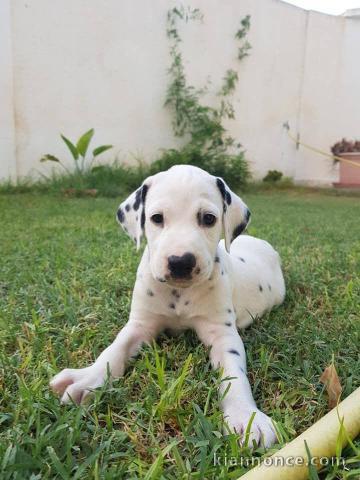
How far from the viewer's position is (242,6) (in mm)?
11664

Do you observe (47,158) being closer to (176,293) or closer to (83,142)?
(83,142)

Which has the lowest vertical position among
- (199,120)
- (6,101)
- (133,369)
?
(133,369)

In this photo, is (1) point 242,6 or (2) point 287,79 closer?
(1) point 242,6

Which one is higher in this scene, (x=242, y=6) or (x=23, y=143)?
(x=242, y=6)

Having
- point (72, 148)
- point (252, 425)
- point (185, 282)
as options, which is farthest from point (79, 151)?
point (252, 425)

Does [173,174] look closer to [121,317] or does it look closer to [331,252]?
[121,317]

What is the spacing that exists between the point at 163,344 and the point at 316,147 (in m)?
12.3

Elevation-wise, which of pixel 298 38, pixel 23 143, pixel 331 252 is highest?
pixel 298 38

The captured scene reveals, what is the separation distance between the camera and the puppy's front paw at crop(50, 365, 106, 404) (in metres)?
1.84

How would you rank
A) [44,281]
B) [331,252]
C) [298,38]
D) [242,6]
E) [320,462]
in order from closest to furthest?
1. [320,462]
2. [44,281]
3. [331,252]
4. [242,6]
5. [298,38]

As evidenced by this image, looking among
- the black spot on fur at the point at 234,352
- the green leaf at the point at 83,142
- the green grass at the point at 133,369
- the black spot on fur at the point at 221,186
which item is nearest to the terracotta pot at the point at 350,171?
the green leaf at the point at 83,142

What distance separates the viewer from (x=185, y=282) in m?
2.12

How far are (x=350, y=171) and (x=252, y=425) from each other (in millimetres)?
11918

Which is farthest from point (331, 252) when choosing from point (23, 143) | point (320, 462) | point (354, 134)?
point (354, 134)
